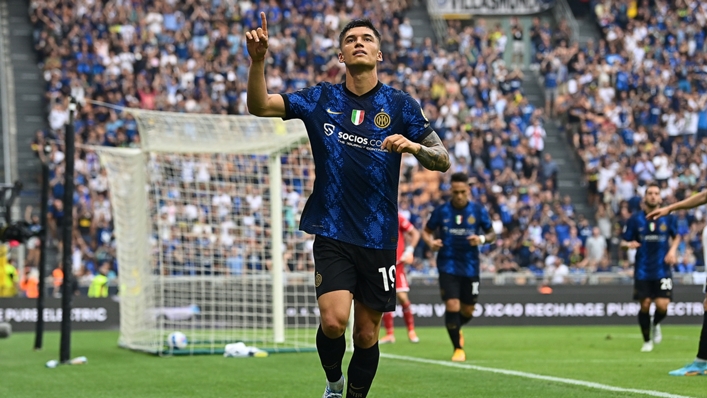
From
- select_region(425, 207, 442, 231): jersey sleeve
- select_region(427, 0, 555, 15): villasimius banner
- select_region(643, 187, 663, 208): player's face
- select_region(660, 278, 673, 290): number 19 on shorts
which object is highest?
select_region(427, 0, 555, 15): villasimius banner

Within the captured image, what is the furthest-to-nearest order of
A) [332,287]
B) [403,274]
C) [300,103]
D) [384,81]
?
[384,81] → [403,274] → [300,103] → [332,287]

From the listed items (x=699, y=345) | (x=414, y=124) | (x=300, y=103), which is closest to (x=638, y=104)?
(x=699, y=345)

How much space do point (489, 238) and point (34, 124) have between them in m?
19.2

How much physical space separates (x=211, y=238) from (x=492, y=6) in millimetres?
23280

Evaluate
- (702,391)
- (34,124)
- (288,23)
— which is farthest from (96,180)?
(702,391)

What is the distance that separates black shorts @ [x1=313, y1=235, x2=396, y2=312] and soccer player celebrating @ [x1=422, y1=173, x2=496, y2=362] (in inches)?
274

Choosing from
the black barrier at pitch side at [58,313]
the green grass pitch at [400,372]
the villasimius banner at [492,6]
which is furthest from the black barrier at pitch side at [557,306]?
the villasimius banner at [492,6]

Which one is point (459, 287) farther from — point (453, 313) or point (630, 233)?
point (630, 233)

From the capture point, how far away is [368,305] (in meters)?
7.21

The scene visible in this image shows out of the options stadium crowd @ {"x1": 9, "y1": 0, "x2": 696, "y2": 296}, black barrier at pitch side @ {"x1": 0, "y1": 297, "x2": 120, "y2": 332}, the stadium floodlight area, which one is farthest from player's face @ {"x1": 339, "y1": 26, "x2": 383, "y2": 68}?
stadium crowd @ {"x1": 9, "y1": 0, "x2": 696, "y2": 296}

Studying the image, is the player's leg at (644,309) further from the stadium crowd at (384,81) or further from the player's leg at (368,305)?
the player's leg at (368,305)

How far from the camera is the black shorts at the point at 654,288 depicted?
1650 cm

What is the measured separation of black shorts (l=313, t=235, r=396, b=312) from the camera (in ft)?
23.2

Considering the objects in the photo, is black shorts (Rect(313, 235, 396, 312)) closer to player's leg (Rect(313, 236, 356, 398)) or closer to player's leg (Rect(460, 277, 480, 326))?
player's leg (Rect(313, 236, 356, 398))
